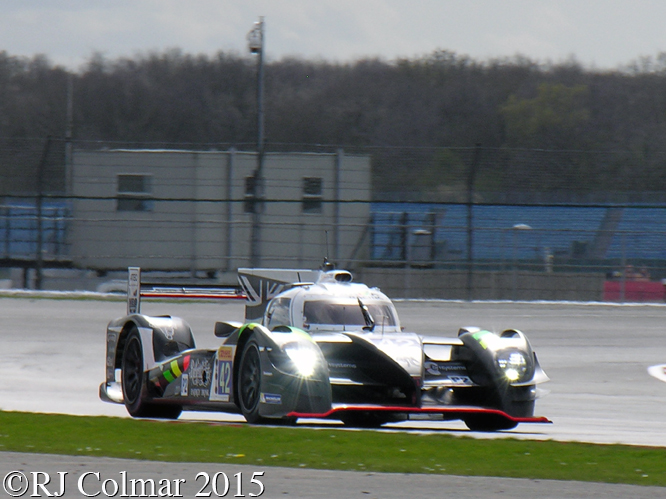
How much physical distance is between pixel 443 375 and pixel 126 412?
3633 mm

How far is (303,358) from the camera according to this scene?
341 inches

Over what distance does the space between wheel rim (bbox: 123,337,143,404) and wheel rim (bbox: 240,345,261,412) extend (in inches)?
71.6

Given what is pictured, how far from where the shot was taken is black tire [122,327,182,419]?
10.4 meters

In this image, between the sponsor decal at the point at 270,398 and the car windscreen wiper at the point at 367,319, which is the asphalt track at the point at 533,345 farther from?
the sponsor decal at the point at 270,398

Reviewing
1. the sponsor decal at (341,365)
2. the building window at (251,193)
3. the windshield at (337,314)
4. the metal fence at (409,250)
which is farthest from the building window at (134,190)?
the sponsor decal at (341,365)

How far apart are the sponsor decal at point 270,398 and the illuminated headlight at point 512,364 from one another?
6.96ft

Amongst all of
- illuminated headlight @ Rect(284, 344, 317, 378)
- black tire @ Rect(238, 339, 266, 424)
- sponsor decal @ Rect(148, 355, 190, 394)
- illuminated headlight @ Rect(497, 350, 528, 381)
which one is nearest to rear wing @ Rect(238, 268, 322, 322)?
sponsor decal @ Rect(148, 355, 190, 394)

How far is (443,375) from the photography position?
9531mm

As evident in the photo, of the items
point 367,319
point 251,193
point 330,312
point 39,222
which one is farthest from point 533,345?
point 39,222

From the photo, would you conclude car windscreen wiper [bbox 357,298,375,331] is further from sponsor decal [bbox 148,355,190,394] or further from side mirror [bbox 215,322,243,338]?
sponsor decal [bbox 148,355,190,394]

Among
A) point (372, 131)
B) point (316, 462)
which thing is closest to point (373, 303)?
point (316, 462)

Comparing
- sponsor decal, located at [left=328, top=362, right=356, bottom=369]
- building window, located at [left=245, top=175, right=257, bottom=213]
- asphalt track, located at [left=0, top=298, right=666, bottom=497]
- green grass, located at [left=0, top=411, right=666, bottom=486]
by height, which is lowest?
asphalt track, located at [left=0, top=298, right=666, bottom=497]

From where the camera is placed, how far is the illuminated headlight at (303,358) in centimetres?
855

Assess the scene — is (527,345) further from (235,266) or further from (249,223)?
(235,266)
